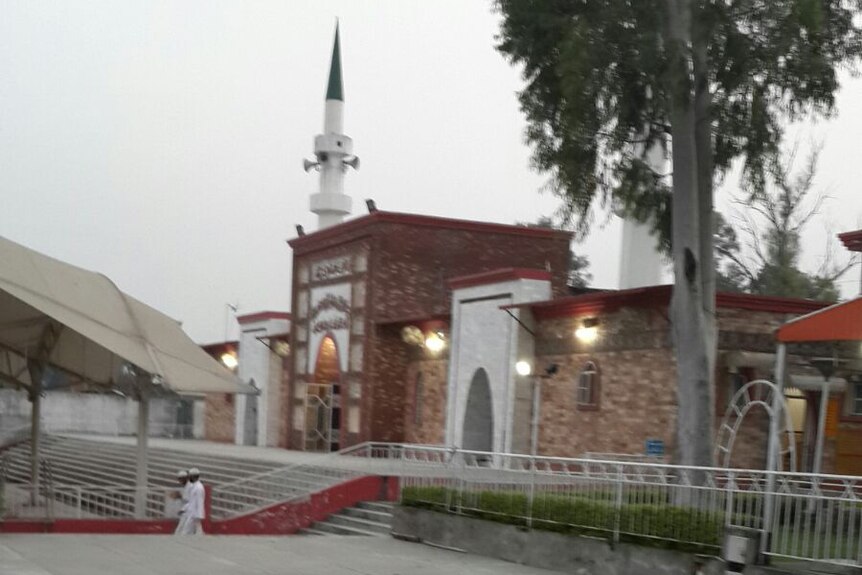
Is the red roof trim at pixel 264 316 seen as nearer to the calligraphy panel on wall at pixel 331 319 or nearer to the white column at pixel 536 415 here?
the calligraphy panel on wall at pixel 331 319

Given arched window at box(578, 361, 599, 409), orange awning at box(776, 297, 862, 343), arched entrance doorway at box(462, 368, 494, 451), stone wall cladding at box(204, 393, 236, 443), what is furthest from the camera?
stone wall cladding at box(204, 393, 236, 443)

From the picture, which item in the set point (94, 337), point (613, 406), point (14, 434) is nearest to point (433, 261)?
point (613, 406)

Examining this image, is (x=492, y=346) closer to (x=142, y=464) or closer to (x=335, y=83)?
(x=142, y=464)

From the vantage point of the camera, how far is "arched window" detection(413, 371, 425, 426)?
1231 inches

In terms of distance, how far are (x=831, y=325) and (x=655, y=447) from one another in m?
7.62

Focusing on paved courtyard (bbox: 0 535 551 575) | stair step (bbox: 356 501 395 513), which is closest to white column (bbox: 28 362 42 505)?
stair step (bbox: 356 501 395 513)

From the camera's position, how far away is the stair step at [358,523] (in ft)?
64.6

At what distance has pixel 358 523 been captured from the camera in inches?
806

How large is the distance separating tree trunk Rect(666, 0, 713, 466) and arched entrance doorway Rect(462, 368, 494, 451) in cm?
1000

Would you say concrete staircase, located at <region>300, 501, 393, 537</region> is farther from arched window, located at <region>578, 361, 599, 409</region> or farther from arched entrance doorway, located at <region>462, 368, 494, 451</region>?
arched entrance doorway, located at <region>462, 368, 494, 451</region>

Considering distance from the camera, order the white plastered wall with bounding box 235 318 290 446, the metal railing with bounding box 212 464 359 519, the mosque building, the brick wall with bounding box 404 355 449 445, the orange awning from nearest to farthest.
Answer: the orange awning, the mosque building, the metal railing with bounding box 212 464 359 519, the brick wall with bounding box 404 355 449 445, the white plastered wall with bounding box 235 318 290 446

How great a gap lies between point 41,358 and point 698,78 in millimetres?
13280

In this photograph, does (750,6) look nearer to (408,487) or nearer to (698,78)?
(698,78)

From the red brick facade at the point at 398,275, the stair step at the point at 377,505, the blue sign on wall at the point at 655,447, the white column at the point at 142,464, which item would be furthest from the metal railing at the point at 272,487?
the red brick facade at the point at 398,275
